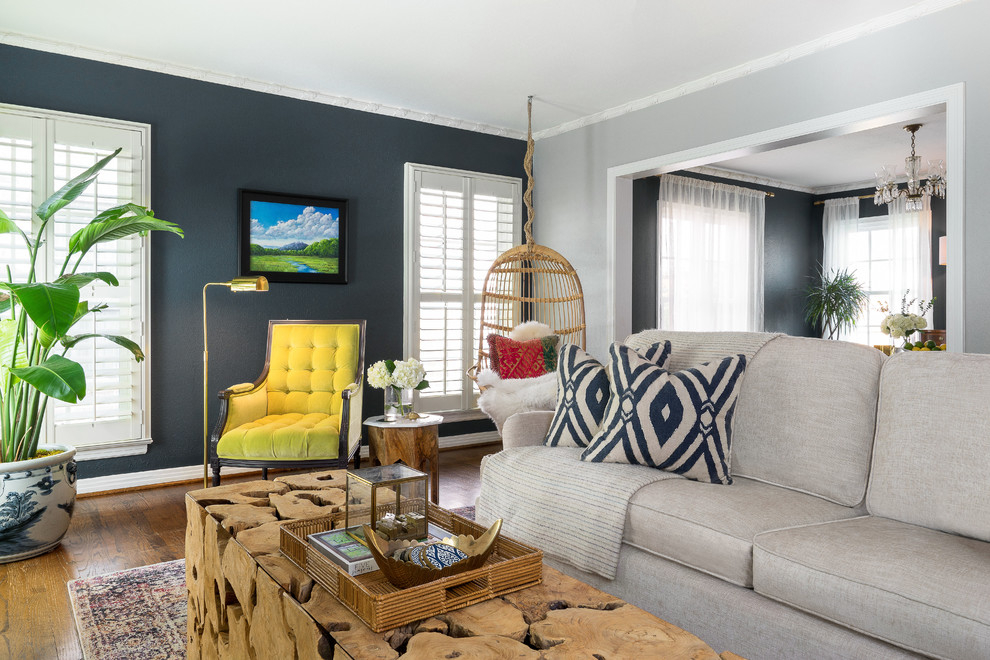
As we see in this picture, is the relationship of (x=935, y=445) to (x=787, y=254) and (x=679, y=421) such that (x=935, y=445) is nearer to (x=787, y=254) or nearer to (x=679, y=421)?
(x=679, y=421)

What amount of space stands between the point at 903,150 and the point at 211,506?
6.51 m

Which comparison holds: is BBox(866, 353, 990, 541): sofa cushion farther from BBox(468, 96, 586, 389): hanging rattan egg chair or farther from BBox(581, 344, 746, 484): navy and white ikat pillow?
BBox(468, 96, 586, 389): hanging rattan egg chair

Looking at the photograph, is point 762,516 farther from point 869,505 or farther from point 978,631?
point 978,631

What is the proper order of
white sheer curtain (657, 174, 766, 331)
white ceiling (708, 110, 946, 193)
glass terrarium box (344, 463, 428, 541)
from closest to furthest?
glass terrarium box (344, 463, 428, 541), white ceiling (708, 110, 946, 193), white sheer curtain (657, 174, 766, 331)

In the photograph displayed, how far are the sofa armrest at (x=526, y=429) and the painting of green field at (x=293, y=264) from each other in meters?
2.42

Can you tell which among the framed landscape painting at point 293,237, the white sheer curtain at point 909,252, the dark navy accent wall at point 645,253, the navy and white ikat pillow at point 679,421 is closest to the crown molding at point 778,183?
the white sheer curtain at point 909,252

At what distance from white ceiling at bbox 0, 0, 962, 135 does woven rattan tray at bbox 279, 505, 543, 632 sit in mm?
2817

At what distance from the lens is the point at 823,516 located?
191 centimetres

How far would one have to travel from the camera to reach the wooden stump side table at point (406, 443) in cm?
349

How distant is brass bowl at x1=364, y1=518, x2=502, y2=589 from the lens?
128 centimetres

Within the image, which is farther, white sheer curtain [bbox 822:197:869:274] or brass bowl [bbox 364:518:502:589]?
white sheer curtain [bbox 822:197:869:274]

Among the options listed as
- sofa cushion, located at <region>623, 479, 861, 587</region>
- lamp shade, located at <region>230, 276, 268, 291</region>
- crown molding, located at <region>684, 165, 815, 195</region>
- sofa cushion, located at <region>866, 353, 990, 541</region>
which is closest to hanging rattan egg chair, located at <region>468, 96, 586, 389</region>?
lamp shade, located at <region>230, 276, 268, 291</region>

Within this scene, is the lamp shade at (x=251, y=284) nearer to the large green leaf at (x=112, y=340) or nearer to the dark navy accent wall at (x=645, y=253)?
the large green leaf at (x=112, y=340)

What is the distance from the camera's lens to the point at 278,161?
4.55 m
